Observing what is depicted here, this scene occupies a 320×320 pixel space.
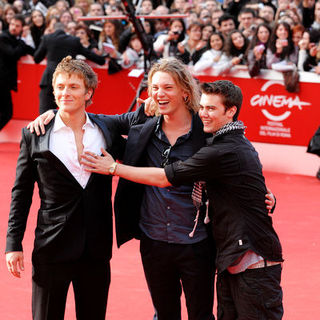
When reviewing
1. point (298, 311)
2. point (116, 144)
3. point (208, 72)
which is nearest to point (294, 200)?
point (208, 72)

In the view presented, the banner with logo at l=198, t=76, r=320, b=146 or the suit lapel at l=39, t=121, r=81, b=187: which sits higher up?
the suit lapel at l=39, t=121, r=81, b=187

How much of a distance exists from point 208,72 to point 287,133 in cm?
143

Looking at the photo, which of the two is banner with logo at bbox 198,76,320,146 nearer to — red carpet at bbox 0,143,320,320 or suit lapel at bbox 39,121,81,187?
red carpet at bbox 0,143,320,320

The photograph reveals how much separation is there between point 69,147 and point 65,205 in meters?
0.28

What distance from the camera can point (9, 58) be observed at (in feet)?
38.0

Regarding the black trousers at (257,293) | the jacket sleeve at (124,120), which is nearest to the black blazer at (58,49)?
the jacket sleeve at (124,120)

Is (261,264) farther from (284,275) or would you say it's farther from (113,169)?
(284,275)

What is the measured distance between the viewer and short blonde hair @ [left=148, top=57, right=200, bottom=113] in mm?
3584

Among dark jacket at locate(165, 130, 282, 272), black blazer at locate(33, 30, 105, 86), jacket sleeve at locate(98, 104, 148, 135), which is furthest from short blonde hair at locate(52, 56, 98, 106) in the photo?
black blazer at locate(33, 30, 105, 86)

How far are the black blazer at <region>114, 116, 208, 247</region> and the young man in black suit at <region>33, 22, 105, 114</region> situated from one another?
667cm

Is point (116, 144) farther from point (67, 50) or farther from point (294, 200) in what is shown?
point (67, 50)

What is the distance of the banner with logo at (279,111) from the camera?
9.75m

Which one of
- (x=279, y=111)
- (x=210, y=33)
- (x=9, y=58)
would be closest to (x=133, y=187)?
(x=279, y=111)

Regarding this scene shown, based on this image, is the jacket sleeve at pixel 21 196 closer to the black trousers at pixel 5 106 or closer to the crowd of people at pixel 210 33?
the crowd of people at pixel 210 33
